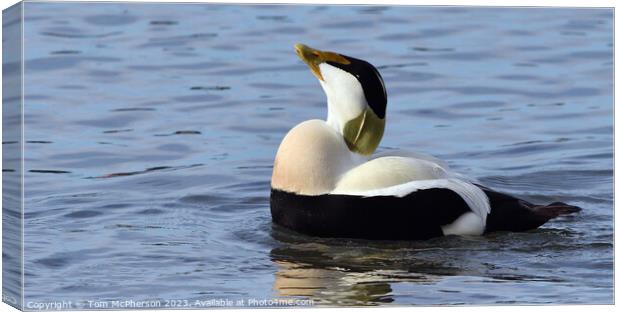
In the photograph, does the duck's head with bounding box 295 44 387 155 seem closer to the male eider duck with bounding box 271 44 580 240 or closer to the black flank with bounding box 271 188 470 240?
the male eider duck with bounding box 271 44 580 240

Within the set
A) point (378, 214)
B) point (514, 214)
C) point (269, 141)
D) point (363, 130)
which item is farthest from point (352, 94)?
point (269, 141)

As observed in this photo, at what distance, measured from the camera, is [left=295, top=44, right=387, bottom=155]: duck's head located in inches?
349

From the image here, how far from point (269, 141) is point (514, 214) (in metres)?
1.95

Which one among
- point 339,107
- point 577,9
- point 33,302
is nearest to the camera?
point 33,302

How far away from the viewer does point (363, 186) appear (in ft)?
28.4

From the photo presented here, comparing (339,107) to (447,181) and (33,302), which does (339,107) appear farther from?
(33,302)

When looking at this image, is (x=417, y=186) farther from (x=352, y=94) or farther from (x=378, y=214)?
(x=352, y=94)

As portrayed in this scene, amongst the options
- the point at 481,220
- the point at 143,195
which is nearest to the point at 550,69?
the point at 481,220

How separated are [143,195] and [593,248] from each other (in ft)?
7.72

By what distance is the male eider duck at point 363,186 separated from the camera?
8.67m

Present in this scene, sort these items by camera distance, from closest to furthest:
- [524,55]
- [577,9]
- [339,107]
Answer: [577,9] → [339,107] → [524,55]

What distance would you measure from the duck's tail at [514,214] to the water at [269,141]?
0.19ft

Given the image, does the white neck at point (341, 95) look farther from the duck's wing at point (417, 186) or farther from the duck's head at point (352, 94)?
the duck's wing at point (417, 186)

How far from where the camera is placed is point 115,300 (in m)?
7.83
